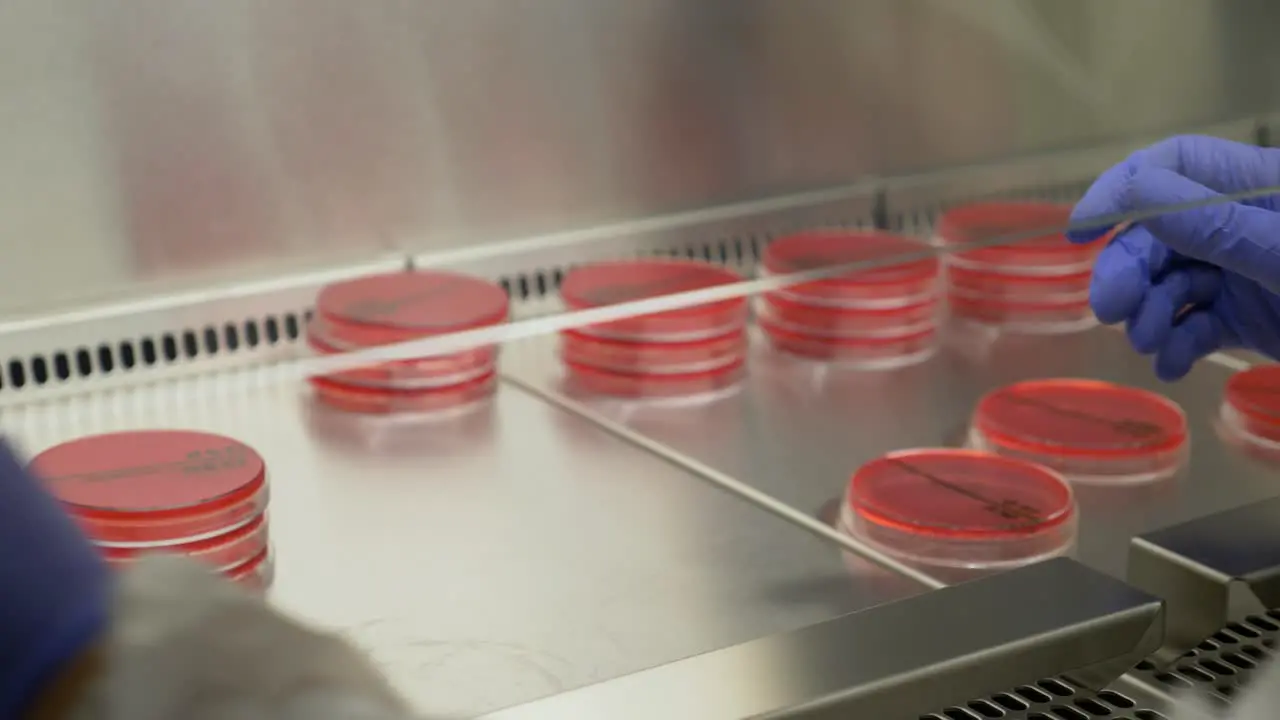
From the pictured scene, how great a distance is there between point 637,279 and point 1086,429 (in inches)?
18.3

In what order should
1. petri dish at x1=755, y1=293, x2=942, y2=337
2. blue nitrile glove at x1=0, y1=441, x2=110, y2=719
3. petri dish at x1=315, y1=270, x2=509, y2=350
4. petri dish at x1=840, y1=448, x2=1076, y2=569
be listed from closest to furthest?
blue nitrile glove at x1=0, y1=441, x2=110, y2=719 → petri dish at x1=840, y1=448, x2=1076, y2=569 → petri dish at x1=315, y1=270, x2=509, y2=350 → petri dish at x1=755, y1=293, x2=942, y2=337

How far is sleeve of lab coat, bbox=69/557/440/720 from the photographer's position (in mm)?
634

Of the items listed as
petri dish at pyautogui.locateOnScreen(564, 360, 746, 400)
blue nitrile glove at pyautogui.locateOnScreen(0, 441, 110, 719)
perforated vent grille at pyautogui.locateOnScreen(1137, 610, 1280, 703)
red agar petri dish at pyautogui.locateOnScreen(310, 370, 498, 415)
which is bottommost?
perforated vent grille at pyautogui.locateOnScreen(1137, 610, 1280, 703)

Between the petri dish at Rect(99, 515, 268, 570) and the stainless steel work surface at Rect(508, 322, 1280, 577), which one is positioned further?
the stainless steel work surface at Rect(508, 322, 1280, 577)

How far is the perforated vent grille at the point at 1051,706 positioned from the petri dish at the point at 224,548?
0.53 m

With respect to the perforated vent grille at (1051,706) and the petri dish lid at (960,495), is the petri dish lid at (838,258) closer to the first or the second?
the petri dish lid at (960,495)

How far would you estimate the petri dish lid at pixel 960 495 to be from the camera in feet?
4.31

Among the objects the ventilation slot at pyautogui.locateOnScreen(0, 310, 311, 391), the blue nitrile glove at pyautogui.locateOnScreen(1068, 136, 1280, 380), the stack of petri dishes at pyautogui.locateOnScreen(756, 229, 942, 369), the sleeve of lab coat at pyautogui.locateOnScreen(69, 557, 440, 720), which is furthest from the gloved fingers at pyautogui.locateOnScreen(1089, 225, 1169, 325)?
the sleeve of lab coat at pyautogui.locateOnScreen(69, 557, 440, 720)

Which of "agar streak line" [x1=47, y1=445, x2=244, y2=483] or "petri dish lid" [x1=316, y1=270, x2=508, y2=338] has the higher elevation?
"petri dish lid" [x1=316, y1=270, x2=508, y2=338]

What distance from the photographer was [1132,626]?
42.4 inches

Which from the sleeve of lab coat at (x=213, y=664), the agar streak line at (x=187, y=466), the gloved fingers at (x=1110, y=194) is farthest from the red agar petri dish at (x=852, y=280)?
the sleeve of lab coat at (x=213, y=664)

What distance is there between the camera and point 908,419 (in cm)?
164

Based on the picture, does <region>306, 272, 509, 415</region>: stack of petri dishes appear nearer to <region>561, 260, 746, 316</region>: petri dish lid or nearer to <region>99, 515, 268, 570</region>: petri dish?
<region>561, 260, 746, 316</region>: petri dish lid

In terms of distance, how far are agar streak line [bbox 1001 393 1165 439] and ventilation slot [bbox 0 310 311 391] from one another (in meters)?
0.76
